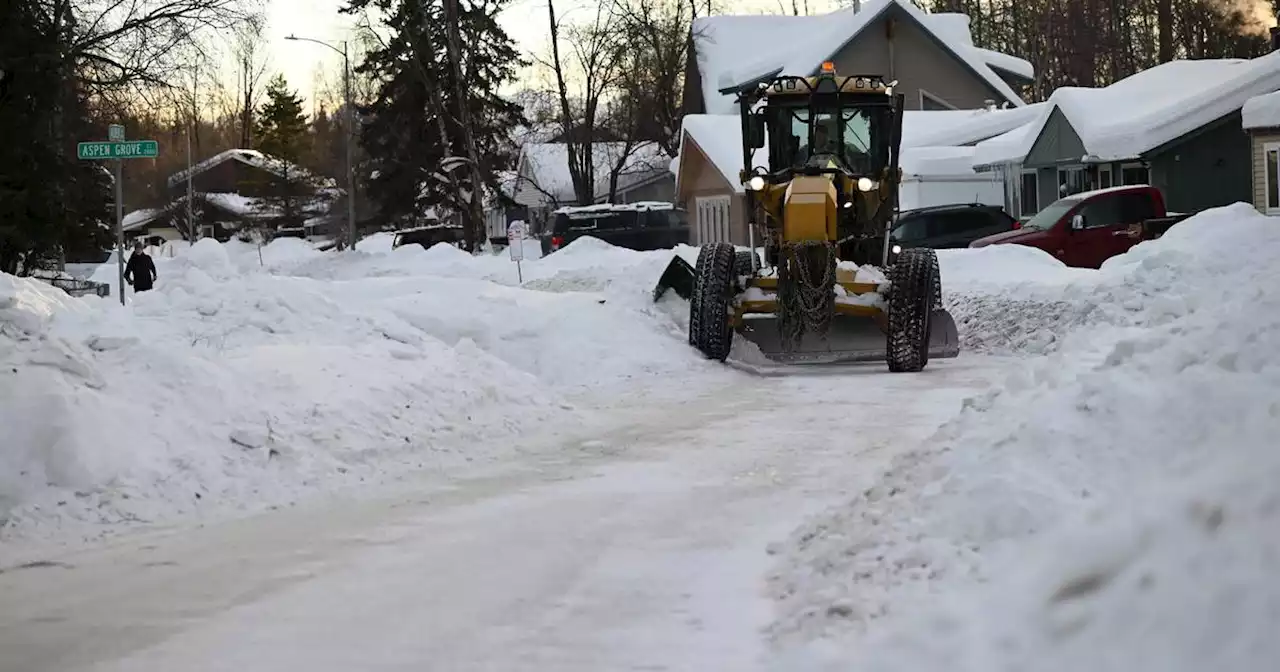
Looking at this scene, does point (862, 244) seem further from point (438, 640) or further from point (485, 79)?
point (485, 79)

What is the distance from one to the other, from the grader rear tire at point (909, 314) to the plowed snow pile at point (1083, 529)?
25.0ft

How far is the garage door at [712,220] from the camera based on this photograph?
4538 centimetres

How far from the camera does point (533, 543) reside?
8.13 meters

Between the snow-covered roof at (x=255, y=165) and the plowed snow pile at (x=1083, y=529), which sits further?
the snow-covered roof at (x=255, y=165)

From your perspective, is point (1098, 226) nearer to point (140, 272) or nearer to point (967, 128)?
point (140, 272)

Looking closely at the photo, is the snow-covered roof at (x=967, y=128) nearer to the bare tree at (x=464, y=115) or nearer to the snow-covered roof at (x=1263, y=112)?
the bare tree at (x=464, y=115)

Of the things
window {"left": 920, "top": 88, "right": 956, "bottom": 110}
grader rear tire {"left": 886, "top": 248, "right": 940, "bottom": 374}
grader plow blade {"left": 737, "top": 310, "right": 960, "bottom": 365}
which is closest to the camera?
grader rear tire {"left": 886, "top": 248, "right": 940, "bottom": 374}

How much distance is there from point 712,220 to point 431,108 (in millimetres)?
12831

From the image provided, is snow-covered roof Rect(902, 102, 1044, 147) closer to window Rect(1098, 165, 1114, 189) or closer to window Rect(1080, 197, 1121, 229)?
window Rect(1098, 165, 1114, 189)

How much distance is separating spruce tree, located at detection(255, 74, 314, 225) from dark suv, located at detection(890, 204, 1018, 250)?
207 feet

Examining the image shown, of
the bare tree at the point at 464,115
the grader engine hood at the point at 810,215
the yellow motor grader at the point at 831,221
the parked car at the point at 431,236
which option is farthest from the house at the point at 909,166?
the grader engine hood at the point at 810,215

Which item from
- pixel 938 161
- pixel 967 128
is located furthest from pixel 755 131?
pixel 967 128

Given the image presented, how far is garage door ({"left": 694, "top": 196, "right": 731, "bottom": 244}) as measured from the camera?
1786 inches

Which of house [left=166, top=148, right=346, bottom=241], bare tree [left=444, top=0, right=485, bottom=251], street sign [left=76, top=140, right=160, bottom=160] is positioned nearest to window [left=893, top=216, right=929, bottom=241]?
bare tree [left=444, top=0, right=485, bottom=251]
